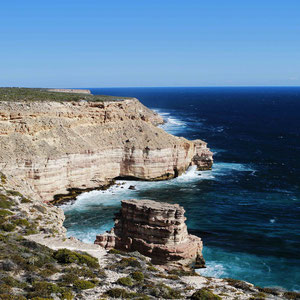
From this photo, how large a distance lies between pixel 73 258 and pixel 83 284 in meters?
3.87

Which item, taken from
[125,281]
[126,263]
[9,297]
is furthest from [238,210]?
[9,297]

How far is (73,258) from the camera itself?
80.8 feet

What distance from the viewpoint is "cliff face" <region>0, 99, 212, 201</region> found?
174 ft

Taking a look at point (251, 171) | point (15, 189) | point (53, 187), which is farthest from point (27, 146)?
point (251, 171)

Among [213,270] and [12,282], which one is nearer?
[12,282]

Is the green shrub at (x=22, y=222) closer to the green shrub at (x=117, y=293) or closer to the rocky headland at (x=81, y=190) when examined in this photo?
the rocky headland at (x=81, y=190)

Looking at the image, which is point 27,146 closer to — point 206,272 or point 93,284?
point 206,272

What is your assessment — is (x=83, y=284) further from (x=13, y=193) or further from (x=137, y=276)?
(x=13, y=193)

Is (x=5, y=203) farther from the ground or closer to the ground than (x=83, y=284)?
farther from the ground

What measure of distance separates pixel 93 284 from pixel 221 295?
24.3 feet

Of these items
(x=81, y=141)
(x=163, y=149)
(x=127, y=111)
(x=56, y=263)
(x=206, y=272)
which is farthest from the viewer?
(x=127, y=111)

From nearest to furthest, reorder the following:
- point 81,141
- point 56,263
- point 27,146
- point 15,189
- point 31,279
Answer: point 31,279, point 56,263, point 15,189, point 27,146, point 81,141

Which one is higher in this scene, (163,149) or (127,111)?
(127,111)

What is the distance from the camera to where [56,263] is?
24188 mm
